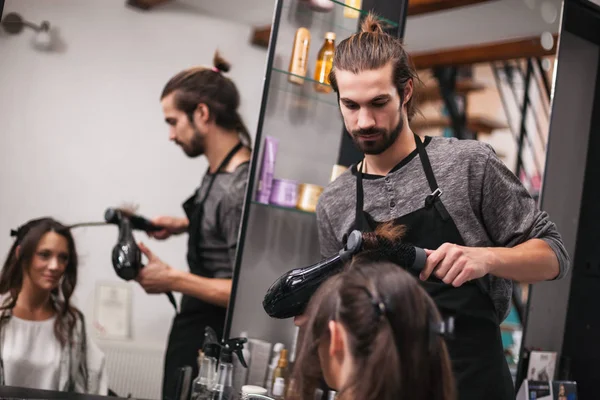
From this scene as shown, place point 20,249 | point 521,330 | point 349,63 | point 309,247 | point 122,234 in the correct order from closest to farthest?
point 349,63, point 20,249, point 122,234, point 309,247, point 521,330

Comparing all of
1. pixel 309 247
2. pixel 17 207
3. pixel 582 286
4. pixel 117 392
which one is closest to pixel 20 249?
pixel 17 207

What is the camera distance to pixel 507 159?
383cm

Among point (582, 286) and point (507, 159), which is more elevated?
point (507, 159)

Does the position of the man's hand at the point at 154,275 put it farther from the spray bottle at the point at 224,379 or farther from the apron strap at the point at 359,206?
the apron strap at the point at 359,206

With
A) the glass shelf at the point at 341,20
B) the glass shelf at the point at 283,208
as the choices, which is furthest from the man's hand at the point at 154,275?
the glass shelf at the point at 341,20

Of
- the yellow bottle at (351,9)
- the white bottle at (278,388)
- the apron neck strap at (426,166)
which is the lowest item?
the white bottle at (278,388)

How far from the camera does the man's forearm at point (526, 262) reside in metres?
1.93

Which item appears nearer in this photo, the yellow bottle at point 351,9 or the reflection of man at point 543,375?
the yellow bottle at point 351,9

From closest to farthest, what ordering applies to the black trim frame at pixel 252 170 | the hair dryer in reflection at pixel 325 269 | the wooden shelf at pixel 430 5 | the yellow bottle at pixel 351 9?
the hair dryer in reflection at pixel 325 269 → the black trim frame at pixel 252 170 → the yellow bottle at pixel 351 9 → the wooden shelf at pixel 430 5

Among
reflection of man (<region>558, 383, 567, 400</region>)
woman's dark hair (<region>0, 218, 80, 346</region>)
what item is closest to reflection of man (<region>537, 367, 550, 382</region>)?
reflection of man (<region>558, 383, 567, 400</region>)

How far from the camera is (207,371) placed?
2.51m

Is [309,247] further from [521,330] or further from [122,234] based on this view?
[521,330]

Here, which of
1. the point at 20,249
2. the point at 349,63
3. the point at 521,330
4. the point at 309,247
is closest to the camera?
the point at 349,63

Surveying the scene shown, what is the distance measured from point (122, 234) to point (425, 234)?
1030mm
